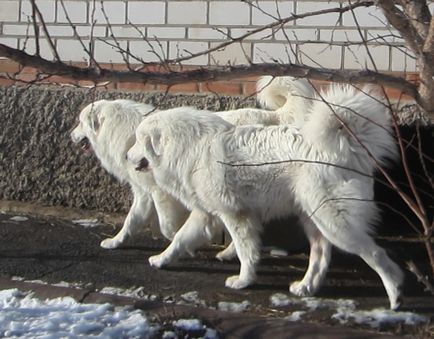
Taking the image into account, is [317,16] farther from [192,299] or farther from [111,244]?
[192,299]

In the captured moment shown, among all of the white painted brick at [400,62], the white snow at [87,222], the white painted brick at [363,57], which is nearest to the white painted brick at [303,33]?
the white painted brick at [363,57]

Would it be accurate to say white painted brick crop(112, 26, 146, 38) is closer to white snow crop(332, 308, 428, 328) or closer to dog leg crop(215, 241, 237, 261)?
dog leg crop(215, 241, 237, 261)

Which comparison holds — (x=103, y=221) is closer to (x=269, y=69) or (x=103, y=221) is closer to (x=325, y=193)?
(x=325, y=193)

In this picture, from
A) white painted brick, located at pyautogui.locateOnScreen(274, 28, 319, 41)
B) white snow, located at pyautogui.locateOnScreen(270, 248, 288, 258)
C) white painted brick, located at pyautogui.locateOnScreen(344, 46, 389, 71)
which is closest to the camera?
white snow, located at pyautogui.locateOnScreen(270, 248, 288, 258)

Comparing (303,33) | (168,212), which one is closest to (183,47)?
(303,33)

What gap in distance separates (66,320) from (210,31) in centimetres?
339

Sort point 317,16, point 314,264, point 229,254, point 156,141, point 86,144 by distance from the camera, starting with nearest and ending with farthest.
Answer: point 314,264 → point 156,141 → point 229,254 → point 86,144 → point 317,16

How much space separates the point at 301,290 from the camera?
581 cm

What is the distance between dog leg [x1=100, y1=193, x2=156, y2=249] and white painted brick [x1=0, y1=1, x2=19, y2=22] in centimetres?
251

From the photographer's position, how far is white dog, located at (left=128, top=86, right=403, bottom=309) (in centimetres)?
550

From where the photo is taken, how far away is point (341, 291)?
19.5ft

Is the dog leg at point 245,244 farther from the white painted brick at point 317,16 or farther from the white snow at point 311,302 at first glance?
the white painted brick at point 317,16

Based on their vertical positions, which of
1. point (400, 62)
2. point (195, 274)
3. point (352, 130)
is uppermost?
point (400, 62)

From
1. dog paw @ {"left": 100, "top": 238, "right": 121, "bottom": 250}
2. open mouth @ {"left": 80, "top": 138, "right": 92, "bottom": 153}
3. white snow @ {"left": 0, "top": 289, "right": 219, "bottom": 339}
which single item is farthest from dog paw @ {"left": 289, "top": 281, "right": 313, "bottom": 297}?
open mouth @ {"left": 80, "top": 138, "right": 92, "bottom": 153}
